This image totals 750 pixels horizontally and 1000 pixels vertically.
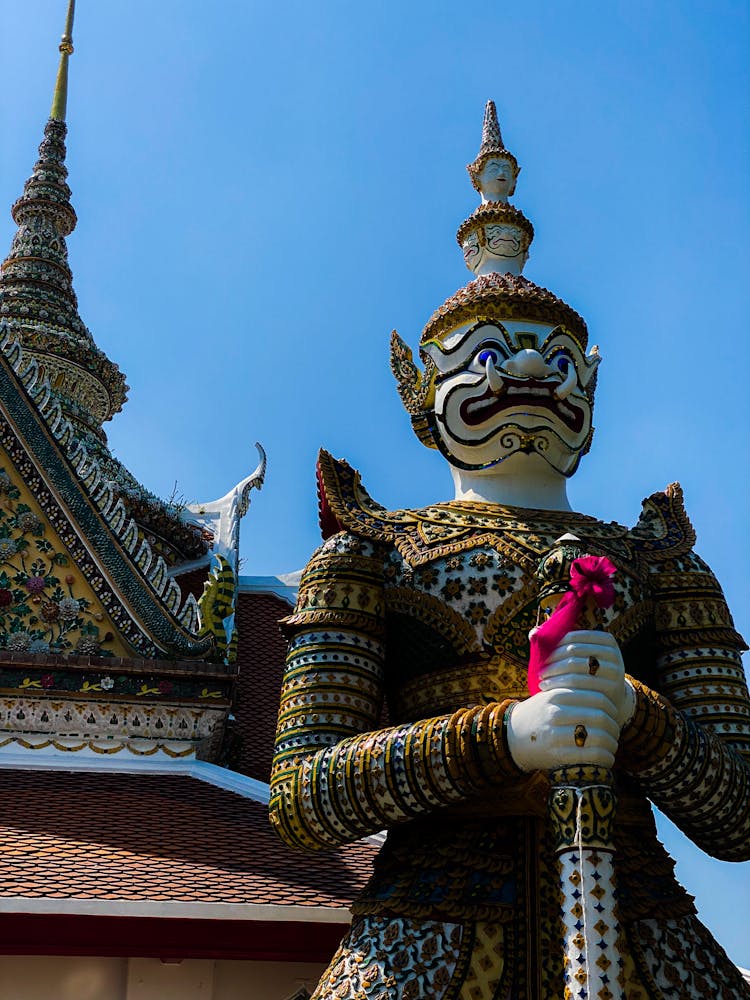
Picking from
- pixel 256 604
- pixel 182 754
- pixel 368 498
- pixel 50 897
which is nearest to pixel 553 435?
pixel 368 498

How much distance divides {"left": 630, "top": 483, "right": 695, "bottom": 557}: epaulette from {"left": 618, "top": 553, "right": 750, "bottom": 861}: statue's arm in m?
0.06

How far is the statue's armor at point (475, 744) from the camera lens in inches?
110

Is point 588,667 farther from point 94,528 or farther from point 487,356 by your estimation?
point 94,528

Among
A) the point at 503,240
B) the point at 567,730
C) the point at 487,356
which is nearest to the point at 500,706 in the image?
the point at 567,730

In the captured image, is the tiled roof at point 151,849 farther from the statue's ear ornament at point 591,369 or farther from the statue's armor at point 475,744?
the statue's ear ornament at point 591,369

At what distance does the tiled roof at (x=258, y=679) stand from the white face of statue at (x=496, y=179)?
3.43 metres

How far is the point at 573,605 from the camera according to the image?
2.71 m

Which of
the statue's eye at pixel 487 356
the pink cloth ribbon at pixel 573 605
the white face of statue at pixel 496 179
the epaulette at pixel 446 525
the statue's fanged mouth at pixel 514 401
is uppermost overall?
the white face of statue at pixel 496 179

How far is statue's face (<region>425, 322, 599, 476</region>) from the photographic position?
374 cm

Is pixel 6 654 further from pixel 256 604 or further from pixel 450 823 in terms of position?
pixel 256 604

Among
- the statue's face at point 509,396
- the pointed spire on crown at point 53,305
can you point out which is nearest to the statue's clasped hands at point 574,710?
the statue's face at point 509,396

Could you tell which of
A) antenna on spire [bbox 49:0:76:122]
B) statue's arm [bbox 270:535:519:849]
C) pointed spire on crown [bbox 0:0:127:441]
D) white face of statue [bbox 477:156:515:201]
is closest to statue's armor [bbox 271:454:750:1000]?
statue's arm [bbox 270:535:519:849]

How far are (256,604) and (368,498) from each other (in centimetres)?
638

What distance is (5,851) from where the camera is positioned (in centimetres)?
409
